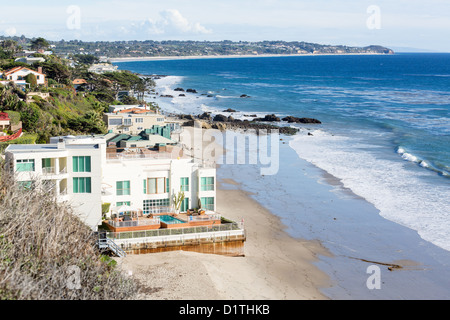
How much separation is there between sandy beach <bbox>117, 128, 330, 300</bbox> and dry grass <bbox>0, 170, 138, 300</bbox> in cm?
243

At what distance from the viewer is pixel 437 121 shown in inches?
2968

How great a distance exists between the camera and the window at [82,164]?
83.1ft

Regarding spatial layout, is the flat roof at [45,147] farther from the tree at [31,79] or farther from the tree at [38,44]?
the tree at [38,44]

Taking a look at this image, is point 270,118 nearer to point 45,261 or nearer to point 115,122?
point 115,122

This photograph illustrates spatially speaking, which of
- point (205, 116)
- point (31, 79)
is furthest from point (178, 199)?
point (205, 116)

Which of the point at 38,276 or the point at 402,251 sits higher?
the point at 38,276

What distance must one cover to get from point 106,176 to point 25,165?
4007mm

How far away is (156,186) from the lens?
91.5 ft

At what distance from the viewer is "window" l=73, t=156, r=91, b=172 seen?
25328mm

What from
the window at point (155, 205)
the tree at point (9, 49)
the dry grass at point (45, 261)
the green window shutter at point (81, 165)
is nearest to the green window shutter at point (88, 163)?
the green window shutter at point (81, 165)

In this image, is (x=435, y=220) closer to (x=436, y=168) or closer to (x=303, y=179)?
(x=303, y=179)

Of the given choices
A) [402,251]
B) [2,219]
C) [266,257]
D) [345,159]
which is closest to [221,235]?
[266,257]

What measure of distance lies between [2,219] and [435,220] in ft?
78.1

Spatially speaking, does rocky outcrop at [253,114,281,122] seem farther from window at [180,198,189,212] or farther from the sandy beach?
window at [180,198,189,212]
